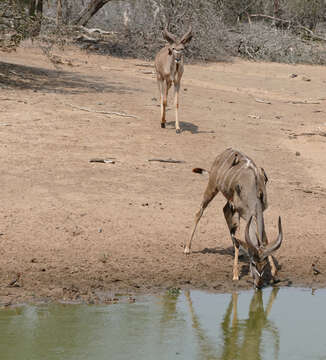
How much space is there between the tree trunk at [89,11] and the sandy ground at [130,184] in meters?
5.48

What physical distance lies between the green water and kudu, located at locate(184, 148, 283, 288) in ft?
1.48

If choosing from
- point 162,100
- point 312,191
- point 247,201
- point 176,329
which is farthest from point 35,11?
point 176,329

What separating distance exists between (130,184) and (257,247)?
132 inches

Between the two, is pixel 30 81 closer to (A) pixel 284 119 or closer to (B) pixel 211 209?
(A) pixel 284 119

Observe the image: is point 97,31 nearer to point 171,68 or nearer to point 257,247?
point 171,68

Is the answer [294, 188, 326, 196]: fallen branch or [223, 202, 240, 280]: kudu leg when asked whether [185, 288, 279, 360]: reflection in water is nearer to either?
[223, 202, 240, 280]: kudu leg

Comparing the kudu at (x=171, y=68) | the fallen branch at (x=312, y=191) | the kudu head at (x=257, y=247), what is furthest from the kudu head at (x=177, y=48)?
the kudu head at (x=257, y=247)

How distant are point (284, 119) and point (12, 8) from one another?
5.68m

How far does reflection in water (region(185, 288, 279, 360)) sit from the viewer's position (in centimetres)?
578

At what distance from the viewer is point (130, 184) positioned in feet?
32.3

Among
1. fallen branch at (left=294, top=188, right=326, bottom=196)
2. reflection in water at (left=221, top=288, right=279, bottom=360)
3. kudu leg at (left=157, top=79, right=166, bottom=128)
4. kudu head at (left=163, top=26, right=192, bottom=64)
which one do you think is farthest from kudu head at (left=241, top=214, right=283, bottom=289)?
kudu head at (left=163, top=26, right=192, bottom=64)

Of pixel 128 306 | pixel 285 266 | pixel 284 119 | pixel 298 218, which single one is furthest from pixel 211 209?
pixel 284 119

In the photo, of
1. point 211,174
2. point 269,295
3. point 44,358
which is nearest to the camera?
point 44,358

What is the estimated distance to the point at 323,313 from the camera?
6746mm
